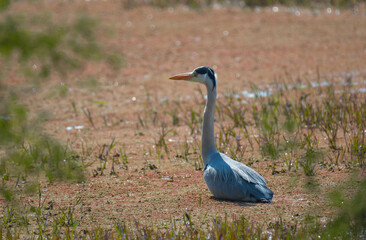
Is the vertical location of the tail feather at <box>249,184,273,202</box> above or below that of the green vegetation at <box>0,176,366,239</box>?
above

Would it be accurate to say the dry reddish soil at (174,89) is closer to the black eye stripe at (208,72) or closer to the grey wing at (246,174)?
the grey wing at (246,174)

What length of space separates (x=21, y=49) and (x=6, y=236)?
85.3 inches

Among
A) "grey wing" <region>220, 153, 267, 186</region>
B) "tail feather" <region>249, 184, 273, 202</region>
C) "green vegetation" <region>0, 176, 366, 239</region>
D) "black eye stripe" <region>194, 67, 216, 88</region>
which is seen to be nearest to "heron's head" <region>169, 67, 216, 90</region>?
"black eye stripe" <region>194, 67, 216, 88</region>

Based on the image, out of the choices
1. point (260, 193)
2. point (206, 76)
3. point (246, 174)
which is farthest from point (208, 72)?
point (260, 193)

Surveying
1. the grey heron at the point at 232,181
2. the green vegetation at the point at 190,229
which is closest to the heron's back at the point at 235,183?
the grey heron at the point at 232,181

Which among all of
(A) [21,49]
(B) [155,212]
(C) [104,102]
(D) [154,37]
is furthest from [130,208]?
(D) [154,37]

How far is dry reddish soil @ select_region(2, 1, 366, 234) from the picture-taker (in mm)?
4727

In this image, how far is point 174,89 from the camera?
9.98 metres

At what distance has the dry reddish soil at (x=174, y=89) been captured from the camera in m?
4.73

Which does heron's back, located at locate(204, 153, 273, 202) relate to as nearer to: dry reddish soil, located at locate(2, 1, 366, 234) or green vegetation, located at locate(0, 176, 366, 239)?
dry reddish soil, located at locate(2, 1, 366, 234)

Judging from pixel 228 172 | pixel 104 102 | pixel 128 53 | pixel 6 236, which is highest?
pixel 128 53

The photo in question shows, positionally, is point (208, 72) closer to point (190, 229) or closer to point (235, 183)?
point (235, 183)

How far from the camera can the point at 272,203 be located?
4.66m

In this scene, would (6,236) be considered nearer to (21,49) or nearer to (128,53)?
(21,49)
